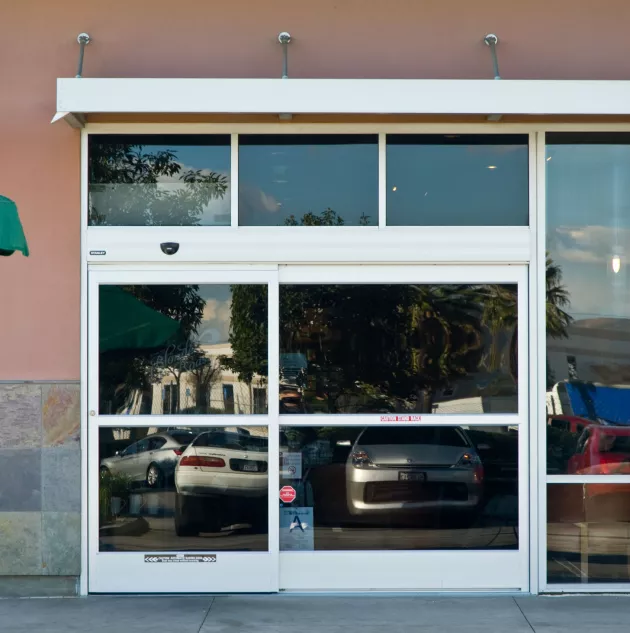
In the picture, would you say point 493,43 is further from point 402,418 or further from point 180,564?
point 180,564

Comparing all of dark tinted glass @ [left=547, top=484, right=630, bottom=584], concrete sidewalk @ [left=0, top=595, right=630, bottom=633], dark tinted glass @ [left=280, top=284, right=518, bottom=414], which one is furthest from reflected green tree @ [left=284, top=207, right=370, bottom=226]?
concrete sidewalk @ [left=0, top=595, right=630, bottom=633]

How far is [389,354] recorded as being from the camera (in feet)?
22.5

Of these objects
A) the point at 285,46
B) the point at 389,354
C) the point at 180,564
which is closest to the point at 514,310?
the point at 389,354

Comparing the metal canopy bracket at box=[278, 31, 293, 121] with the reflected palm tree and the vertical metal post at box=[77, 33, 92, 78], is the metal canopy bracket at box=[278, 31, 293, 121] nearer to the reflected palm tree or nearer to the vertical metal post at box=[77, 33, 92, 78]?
the vertical metal post at box=[77, 33, 92, 78]

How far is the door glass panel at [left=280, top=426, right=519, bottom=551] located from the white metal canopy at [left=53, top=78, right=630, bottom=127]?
2304 mm

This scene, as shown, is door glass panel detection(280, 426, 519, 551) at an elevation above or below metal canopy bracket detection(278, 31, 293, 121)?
below

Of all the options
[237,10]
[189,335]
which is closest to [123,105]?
[237,10]

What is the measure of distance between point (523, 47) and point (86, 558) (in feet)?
16.3

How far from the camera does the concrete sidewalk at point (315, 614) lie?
19.9 ft

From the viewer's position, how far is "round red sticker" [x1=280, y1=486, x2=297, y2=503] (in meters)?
6.85

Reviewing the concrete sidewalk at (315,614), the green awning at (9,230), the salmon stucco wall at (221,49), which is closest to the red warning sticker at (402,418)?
the concrete sidewalk at (315,614)

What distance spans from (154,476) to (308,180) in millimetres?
2465

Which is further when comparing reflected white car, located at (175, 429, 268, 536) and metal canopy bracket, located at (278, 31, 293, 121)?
reflected white car, located at (175, 429, 268, 536)

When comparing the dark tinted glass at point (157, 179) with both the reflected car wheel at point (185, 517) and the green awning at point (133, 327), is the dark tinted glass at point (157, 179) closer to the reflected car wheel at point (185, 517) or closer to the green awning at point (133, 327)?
the green awning at point (133, 327)
